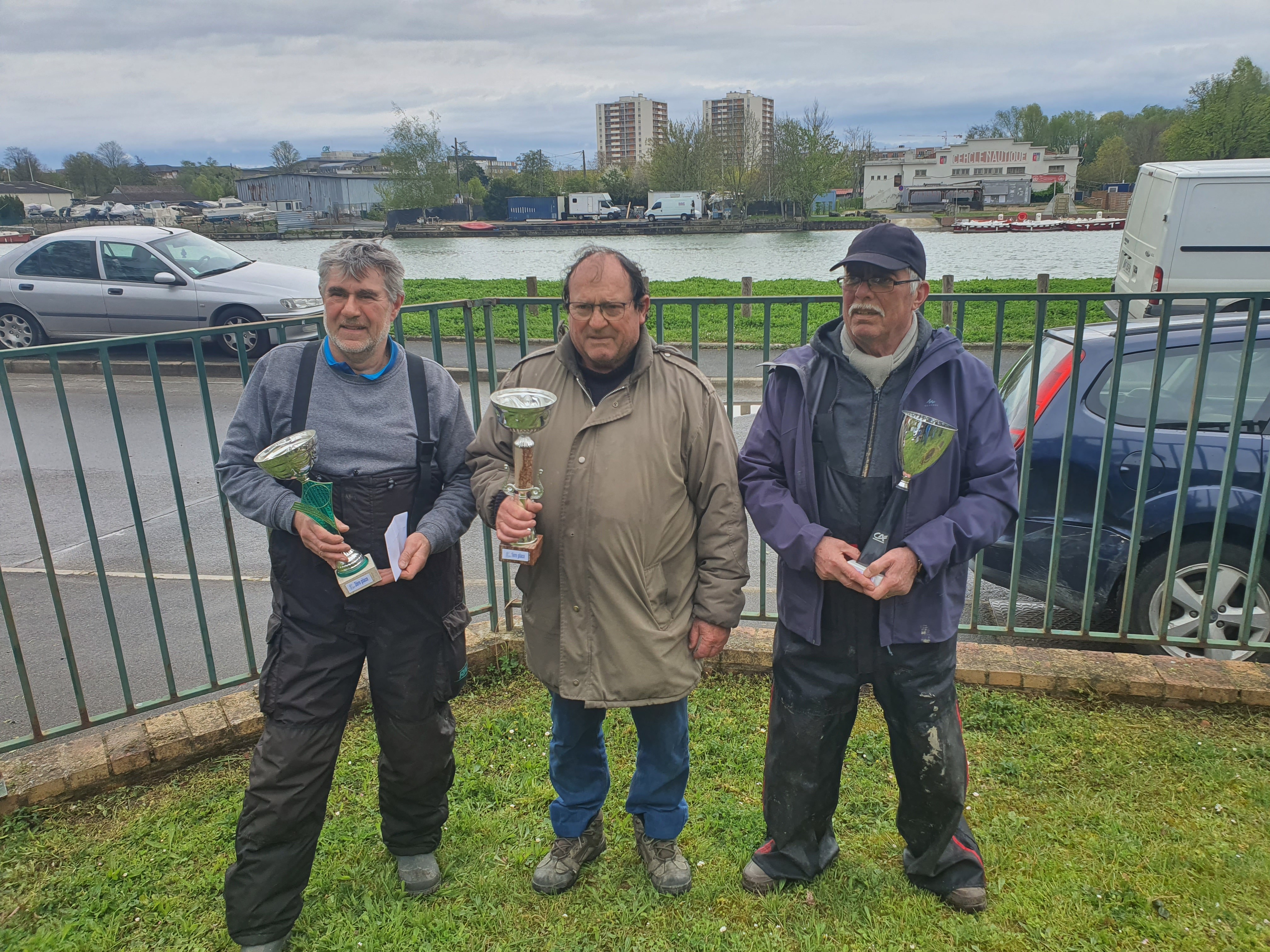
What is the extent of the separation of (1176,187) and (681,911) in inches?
419

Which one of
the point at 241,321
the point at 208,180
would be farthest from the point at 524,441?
the point at 208,180

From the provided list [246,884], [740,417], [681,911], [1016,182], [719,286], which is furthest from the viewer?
[1016,182]

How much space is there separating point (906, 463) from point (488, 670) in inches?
95.1

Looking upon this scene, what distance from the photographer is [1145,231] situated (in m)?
11.2

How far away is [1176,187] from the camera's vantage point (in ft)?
33.3

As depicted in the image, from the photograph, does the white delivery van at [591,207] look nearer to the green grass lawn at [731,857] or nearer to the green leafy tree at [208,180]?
the green leafy tree at [208,180]

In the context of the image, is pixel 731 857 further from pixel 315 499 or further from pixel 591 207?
pixel 591 207

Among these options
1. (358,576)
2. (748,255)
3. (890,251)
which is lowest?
(748,255)

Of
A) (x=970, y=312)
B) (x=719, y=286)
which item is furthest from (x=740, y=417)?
(x=719, y=286)

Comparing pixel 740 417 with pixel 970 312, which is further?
pixel 970 312

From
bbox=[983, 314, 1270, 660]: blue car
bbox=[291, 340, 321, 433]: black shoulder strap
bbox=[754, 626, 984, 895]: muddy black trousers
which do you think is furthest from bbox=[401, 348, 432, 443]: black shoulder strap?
bbox=[983, 314, 1270, 660]: blue car

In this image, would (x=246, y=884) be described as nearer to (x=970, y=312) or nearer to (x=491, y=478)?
(x=491, y=478)

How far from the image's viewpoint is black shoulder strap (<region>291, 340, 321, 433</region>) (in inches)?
98.9

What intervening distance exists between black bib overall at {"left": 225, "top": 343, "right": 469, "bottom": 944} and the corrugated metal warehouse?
107640 millimetres
